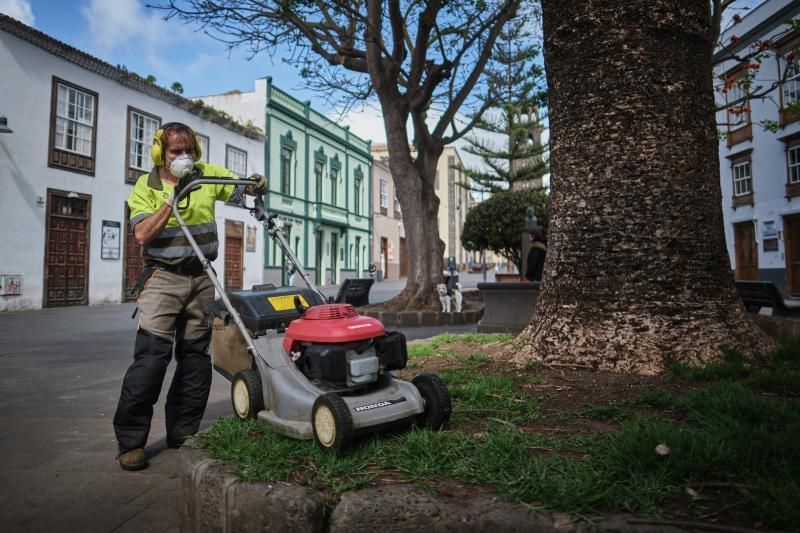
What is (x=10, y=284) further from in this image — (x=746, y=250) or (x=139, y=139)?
(x=746, y=250)

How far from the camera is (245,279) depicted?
966 inches

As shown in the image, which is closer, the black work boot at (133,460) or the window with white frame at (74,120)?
the black work boot at (133,460)

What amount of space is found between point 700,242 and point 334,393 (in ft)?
9.21

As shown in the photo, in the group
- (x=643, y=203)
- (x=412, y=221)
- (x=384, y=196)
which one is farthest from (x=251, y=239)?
(x=643, y=203)

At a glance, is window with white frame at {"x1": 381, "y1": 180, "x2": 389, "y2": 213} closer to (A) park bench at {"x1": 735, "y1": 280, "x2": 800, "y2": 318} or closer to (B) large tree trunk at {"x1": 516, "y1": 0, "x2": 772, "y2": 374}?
(A) park bench at {"x1": 735, "y1": 280, "x2": 800, "y2": 318}

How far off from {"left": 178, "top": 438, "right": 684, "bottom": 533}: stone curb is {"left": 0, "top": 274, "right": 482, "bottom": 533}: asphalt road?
391 mm

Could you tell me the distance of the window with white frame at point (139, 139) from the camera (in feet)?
60.5

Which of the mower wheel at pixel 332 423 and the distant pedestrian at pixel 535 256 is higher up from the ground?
the distant pedestrian at pixel 535 256

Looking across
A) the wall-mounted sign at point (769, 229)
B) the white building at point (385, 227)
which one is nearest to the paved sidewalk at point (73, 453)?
the wall-mounted sign at point (769, 229)

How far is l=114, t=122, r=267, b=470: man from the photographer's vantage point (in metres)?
3.06

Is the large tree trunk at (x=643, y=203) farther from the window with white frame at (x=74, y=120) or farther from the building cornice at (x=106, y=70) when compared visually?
the window with white frame at (x=74, y=120)

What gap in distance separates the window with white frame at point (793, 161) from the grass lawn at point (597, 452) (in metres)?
18.6

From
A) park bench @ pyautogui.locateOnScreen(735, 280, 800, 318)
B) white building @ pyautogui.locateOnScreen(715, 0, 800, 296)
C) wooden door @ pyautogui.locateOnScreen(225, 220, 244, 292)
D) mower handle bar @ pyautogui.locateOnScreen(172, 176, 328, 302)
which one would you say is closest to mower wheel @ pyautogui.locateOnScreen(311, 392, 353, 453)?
mower handle bar @ pyautogui.locateOnScreen(172, 176, 328, 302)

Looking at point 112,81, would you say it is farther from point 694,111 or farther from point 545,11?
point 694,111
